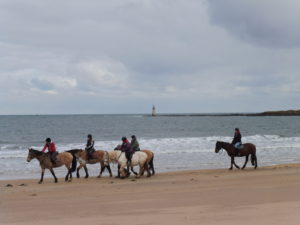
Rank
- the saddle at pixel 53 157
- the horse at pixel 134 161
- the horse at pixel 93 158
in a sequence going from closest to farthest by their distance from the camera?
the saddle at pixel 53 157 < the horse at pixel 134 161 < the horse at pixel 93 158

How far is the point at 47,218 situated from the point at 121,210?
1683mm

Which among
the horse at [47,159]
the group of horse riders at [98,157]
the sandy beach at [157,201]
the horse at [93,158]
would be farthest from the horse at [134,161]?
the horse at [47,159]

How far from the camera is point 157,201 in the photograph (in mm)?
10367

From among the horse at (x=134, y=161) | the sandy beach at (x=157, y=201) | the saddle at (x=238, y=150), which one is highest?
the saddle at (x=238, y=150)

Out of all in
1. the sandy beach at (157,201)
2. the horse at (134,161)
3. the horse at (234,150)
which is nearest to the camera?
the sandy beach at (157,201)

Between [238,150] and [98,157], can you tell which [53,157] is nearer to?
[98,157]

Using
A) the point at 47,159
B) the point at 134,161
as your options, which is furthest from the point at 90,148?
the point at 134,161

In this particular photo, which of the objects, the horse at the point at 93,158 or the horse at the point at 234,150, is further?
the horse at the point at 234,150

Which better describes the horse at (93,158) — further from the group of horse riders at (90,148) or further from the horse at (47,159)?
the horse at (47,159)

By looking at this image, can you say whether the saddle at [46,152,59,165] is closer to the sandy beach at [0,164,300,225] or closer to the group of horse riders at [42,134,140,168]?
the group of horse riders at [42,134,140,168]

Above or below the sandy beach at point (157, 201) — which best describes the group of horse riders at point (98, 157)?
above

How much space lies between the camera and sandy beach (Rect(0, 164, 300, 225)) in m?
8.29

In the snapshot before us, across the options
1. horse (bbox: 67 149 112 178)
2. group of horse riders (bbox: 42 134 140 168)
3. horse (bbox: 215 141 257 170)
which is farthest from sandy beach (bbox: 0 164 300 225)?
horse (bbox: 215 141 257 170)

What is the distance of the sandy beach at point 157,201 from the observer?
326 inches
